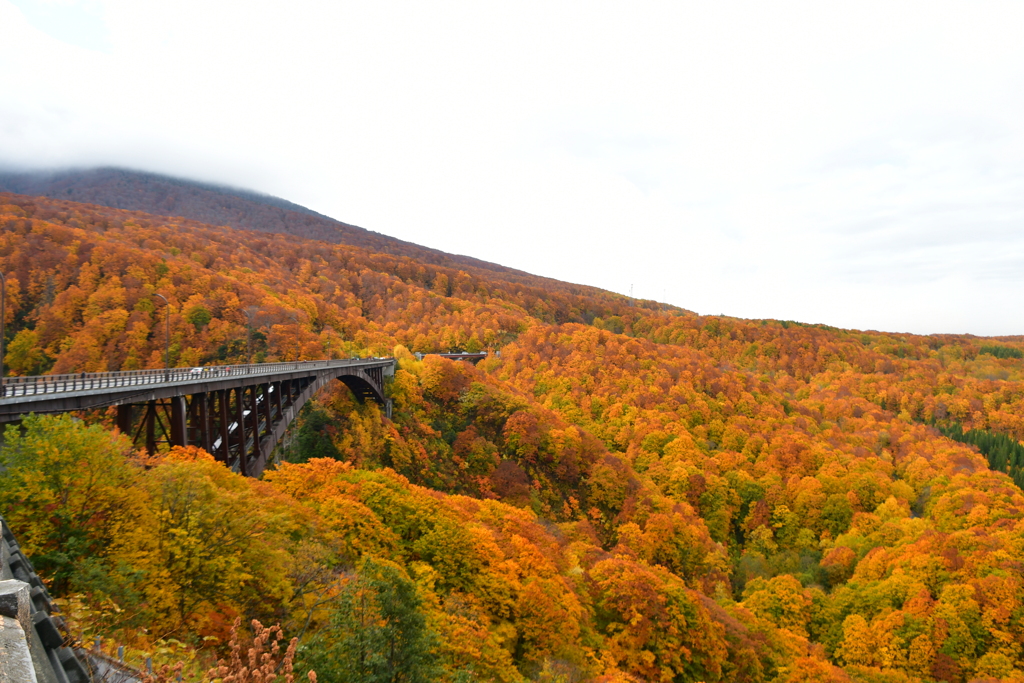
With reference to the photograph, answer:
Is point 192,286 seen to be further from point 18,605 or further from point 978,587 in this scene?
point 978,587

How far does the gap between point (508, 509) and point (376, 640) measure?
33.2m

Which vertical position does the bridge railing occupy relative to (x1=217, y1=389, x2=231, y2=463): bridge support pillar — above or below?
above

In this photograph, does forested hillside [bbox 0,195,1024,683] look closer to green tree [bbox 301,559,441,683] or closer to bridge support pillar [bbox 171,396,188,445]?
green tree [bbox 301,559,441,683]

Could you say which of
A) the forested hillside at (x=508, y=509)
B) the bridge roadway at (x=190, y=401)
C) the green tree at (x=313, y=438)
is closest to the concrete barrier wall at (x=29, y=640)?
the forested hillside at (x=508, y=509)

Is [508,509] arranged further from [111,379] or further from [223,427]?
[111,379]

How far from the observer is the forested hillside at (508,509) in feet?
53.1

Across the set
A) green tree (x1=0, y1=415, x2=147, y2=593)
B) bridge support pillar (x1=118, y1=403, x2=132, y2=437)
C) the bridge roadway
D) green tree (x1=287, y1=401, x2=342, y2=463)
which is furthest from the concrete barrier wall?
green tree (x1=287, y1=401, x2=342, y2=463)

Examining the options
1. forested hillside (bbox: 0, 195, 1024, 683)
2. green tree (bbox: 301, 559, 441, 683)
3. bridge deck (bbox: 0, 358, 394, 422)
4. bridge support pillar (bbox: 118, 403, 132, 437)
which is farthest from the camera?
bridge support pillar (bbox: 118, 403, 132, 437)

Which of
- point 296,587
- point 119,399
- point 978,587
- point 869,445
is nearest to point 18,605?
point 296,587

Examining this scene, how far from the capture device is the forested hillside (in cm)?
1619

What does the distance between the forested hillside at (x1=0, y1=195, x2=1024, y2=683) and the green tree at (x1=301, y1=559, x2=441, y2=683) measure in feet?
0.33

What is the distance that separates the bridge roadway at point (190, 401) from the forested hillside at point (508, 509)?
166cm

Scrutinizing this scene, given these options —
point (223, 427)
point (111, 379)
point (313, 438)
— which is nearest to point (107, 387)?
point (111, 379)

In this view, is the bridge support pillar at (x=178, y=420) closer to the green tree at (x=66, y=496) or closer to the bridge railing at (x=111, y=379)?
the bridge railing at (x=111, y=379)
